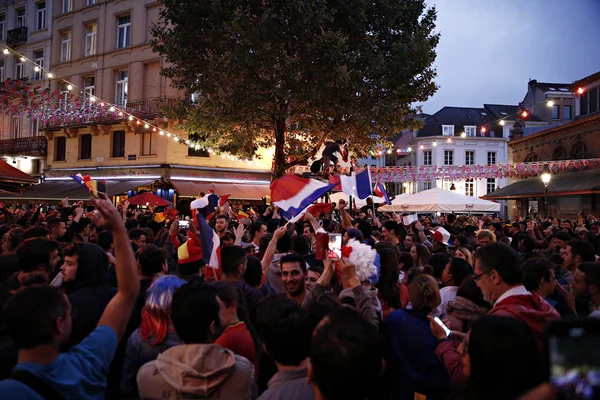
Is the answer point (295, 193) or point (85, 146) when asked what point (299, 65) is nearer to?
point (295, 193)

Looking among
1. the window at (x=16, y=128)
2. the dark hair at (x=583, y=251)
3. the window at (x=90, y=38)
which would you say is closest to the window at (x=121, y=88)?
the window at (x=90, y=38)

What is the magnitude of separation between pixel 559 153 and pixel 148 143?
25895mm

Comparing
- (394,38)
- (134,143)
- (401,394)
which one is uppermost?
(394,38)

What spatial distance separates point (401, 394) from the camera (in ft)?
12.3

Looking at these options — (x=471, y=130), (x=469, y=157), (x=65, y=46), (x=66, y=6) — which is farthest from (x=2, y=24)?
(x=471, y=130)

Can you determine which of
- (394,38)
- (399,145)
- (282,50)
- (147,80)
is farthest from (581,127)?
(399,145)

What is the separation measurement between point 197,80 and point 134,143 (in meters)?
9.86

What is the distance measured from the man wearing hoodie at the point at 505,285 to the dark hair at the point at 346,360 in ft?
5.85

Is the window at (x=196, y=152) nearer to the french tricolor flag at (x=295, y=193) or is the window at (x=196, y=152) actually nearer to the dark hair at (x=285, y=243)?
the french tricolor flag at (x=295, y=193)

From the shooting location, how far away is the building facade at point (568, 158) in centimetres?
2870

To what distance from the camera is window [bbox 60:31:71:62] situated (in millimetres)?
33312

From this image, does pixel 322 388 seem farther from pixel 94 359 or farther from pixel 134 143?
pixel 134 143

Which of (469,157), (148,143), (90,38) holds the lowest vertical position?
(148,143)

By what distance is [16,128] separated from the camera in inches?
1428
